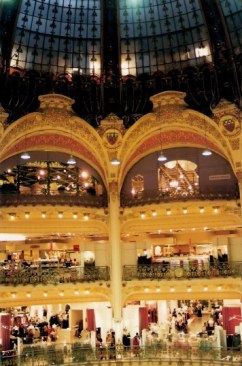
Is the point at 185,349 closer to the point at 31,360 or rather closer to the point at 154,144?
the point at 31,360

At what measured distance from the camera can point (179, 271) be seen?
104 feet

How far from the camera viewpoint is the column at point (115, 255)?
1238 inches

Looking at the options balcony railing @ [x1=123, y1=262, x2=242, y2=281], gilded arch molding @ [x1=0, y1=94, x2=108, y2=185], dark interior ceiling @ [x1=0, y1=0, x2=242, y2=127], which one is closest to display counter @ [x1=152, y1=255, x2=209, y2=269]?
balcony railing @ [x1=123, y1=262, x2=242, y2=281]

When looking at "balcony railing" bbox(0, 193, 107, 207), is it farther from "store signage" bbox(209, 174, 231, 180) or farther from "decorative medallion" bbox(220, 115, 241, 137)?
"decorative medallion" bbox(220, 115, 241, 137)

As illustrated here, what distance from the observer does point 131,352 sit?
28422 mm

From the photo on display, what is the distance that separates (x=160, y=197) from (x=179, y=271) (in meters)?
4.88

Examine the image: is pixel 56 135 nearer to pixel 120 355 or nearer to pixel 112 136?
pixel 112 136

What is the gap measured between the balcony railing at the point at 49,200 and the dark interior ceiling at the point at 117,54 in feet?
15.9

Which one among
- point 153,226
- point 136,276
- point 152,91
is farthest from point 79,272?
point 152,91

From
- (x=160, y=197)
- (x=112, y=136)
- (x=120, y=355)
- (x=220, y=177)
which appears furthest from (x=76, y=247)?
(x=220, y=177)

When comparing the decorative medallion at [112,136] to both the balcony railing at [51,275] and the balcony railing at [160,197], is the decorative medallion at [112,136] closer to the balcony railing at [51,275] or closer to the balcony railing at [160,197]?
the balcony railing at [160,197]

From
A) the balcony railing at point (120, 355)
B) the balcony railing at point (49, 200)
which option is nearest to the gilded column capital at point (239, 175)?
the balcony railing at point (49, 200)

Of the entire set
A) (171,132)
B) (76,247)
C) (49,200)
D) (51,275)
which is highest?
(171,132)

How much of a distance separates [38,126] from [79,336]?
1415cm
